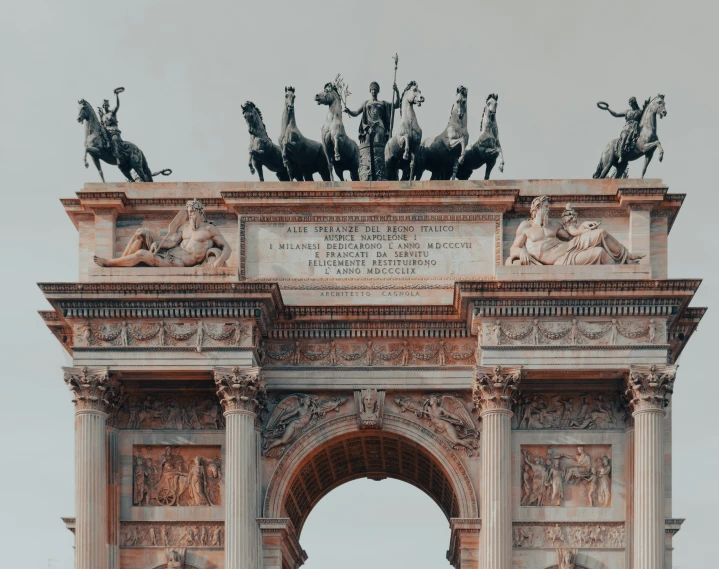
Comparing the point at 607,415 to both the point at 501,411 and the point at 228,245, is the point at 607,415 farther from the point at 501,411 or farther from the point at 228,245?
the point at 228,245

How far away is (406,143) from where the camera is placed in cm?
5272

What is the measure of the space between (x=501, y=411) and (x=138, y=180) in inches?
414

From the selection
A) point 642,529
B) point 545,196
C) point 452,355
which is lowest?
point 642,529

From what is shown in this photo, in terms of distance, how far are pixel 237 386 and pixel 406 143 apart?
7305 mm

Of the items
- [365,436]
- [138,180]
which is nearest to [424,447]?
[365,436]

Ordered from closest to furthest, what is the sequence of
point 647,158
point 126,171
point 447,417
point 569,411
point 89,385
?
1. point 89,385
2. point 569,411
3. point 447,417
4. point 647,158
5. point 126,171

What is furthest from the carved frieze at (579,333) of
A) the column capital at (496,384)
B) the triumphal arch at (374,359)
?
the column capital at (496,384)

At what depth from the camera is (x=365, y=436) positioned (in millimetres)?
51594

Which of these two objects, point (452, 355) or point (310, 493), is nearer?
point (452, 355)

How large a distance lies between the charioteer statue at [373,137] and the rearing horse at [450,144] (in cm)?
112

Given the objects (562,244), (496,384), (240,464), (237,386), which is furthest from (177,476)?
(562,244)

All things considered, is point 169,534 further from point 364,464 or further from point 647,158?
point 647,158

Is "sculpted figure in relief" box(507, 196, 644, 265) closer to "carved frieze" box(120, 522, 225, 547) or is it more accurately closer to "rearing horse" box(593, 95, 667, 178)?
"rearing horse" box(593, 95, 667, 178)

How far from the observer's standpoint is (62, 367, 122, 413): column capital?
162ft
